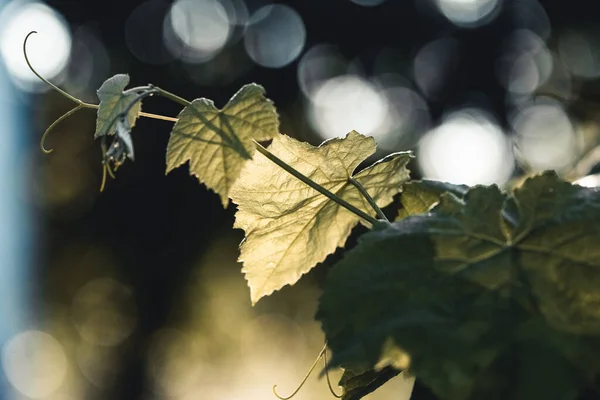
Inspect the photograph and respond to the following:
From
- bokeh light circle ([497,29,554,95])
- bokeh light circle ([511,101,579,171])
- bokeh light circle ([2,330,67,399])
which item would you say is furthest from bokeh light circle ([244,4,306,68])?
bokeh light circle ([2,330,67,399])

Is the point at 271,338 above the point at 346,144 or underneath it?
underneath

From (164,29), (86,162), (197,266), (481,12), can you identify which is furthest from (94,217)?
(481,12)

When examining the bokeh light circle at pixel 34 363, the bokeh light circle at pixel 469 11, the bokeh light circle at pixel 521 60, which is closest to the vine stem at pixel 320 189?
the bokeh light circle at pixel 521 60

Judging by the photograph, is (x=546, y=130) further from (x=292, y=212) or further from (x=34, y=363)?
(x=34, y=363)

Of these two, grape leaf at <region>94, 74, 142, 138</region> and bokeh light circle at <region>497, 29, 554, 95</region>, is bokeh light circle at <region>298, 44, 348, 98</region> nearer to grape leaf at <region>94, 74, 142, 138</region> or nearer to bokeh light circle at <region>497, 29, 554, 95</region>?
bokeh light circle at <region>497, 29, 554, 95</region>

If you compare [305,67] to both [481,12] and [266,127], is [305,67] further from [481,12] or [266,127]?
[266,127]

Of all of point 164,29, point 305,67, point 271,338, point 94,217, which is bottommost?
point 271,338
